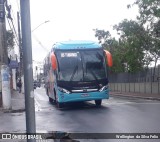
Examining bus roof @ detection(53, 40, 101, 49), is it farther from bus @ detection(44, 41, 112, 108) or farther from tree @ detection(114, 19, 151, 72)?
tree @ detection(114, 19, 151, 72)

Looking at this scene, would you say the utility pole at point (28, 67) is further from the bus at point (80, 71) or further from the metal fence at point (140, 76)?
the metal fence at point (140, 76)

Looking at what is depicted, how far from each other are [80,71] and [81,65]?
0.29 meters

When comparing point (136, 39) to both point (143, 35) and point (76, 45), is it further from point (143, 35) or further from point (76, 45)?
point (76, 45)

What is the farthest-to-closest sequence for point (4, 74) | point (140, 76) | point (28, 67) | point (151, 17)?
point (140, 76), point (151, 17), point (4, 74), point (28, 67)

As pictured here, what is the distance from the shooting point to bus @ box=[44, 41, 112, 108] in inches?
755

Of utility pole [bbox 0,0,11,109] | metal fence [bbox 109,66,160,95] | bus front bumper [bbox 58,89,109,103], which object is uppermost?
utility pole [bbox 0,0,11,109]

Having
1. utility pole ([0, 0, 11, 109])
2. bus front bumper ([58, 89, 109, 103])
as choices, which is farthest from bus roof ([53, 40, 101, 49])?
utility pole ([0, 0, 11, 109])

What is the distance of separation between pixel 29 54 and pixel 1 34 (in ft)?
49.3

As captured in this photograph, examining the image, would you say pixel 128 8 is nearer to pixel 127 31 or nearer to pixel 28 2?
pixel 127 31

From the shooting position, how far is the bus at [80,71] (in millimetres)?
19172

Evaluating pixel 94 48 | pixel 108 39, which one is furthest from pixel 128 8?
pixel 108 39

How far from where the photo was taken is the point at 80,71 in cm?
1930

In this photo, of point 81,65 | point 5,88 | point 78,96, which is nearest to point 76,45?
point 81,65

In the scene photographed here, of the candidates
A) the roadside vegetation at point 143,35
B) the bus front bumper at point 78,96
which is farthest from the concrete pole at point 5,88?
the roadside vegetation at point 143,35
